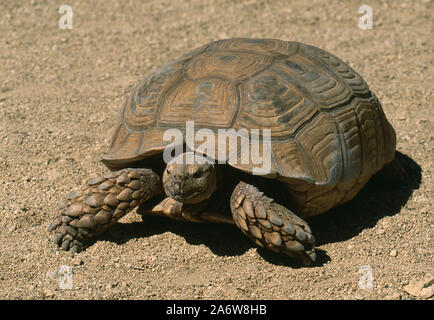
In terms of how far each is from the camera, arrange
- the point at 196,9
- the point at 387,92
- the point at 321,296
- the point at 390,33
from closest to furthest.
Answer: the point at 321,296
the point at 387,92
the point at 390,33
the point at 196,9

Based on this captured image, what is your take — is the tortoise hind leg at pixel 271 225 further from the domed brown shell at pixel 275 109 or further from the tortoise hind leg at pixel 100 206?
the tortoise hind leg at pixel 100 206

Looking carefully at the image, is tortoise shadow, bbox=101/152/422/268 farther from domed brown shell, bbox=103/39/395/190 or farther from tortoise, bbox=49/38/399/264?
domed brown shell, bbox=103/39/395/190

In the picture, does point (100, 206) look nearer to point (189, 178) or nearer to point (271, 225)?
point (189, 178)

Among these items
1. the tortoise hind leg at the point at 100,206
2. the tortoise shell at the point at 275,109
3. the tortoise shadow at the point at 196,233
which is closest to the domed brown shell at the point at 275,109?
the tortoise shell at the point at 275,109

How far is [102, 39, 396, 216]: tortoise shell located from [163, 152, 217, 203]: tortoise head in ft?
0.59

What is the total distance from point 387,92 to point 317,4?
2.22 m

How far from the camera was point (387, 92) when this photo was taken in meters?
5.39

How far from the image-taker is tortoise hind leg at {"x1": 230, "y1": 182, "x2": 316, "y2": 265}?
3234mm

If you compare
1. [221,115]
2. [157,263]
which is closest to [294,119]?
[221,115]

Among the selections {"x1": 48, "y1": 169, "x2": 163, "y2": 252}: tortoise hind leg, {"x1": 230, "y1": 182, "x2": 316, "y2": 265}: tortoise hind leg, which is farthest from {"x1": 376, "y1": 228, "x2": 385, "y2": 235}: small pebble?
{"x1": 48, "y1": 169, "x2": 163, "y2": 252}: tortoise hind leg

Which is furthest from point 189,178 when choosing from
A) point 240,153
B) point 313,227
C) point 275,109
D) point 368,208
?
point 368,208

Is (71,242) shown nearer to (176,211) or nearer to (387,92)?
(176,211)

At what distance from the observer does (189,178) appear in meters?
3.22

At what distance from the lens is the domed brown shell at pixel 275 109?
11.1ft
